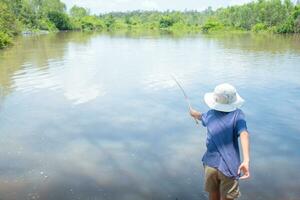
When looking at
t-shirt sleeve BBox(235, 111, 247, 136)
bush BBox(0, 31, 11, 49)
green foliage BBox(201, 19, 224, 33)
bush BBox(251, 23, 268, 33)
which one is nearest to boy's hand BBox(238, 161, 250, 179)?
t-shirt sleeve BBox(235, 111, 247, 136)

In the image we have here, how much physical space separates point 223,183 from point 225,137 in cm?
45

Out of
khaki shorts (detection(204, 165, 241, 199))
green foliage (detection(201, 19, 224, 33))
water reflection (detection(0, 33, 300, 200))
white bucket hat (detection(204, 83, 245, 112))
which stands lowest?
green foliage (detection(201, 19, 224, 33))

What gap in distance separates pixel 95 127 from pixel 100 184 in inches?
120

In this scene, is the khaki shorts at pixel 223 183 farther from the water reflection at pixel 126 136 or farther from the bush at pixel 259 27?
the bush at pixel 259 27

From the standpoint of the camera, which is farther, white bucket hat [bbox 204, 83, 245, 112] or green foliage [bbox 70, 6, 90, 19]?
green foliage [bbox 70, 6, 90, 19]

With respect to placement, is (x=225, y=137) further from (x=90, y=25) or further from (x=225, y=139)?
(x=90, y=25)

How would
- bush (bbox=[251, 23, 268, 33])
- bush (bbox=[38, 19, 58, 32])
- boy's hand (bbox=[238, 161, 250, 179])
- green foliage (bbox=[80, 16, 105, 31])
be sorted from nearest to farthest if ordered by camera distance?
boy's hand (bbox=[238, 161, 250, 179]), bush (bbox=[38, 19, 58, 32]), bush (bbox=[251, 23, 268, 33]), green foliage (bbox=[80, 16, 105, 31])

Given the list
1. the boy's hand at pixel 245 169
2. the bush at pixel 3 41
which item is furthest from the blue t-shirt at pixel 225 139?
the bush at pixel 3 41

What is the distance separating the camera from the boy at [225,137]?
362 centimetres

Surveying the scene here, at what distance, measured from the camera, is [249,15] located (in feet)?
305

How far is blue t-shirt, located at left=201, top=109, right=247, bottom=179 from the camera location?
361 centimetres

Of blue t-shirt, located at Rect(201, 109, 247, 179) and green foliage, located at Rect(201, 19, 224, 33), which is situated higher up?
blue t-shirt, located at Rect(201, 109, 247, 179)

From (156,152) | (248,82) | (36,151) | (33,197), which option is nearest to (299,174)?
(156,152)

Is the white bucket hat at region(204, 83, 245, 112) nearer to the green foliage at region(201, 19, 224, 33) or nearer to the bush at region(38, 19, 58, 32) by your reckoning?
the bush at region(38, 19, 58, 32)
